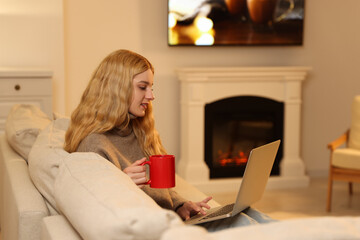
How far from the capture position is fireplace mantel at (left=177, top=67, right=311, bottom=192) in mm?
5367

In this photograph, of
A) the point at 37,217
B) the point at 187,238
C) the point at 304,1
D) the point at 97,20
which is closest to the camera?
the point at 187,238

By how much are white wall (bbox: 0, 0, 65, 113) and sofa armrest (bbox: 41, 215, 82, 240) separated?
11.4 feet

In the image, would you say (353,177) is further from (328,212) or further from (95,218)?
Result: (95,218)

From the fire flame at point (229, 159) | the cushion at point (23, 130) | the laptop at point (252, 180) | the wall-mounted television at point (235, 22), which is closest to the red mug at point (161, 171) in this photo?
the laptop at point (252, 180)

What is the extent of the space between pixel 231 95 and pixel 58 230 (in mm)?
4249

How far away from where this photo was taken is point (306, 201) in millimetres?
5051

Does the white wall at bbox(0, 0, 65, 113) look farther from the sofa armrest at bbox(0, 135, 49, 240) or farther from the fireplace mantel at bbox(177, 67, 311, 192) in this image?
the sofa armrest at bbox(0, 135, 49, 240)

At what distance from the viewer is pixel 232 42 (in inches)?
220

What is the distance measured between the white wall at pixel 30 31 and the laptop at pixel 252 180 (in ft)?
10.7

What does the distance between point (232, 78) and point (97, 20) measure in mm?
1362

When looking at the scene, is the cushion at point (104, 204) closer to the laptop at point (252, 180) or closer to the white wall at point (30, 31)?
the laptop at point (252, 180)

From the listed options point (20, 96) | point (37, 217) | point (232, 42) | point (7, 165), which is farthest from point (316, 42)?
point (37, 217)

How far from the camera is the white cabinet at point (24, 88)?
4.36 m

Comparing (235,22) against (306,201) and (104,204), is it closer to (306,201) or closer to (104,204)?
(306,201)
